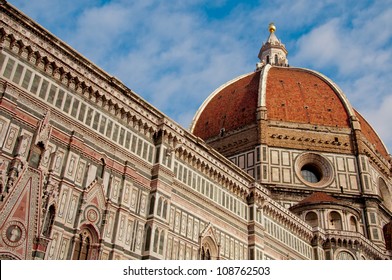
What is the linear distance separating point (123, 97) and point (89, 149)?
3714 millimetres

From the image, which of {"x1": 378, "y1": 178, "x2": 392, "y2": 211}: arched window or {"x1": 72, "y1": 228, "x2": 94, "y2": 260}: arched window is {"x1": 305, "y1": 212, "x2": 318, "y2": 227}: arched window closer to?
{"x1": 378, "y1": 178, "x2": 392, "y2": 211}: arched window

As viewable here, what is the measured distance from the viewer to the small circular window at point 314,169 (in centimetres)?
4343

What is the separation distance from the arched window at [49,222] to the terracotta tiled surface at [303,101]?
34.0 meters

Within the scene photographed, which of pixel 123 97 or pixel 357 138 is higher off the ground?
pixel 357 138

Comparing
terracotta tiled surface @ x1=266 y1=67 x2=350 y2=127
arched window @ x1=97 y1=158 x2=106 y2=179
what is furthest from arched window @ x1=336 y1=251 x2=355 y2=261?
arched window @ x1=97 y1=158 x2=106 y2=179

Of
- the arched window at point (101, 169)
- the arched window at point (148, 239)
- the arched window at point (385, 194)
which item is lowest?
the arched window at point (148, 239)

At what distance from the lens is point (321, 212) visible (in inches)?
1442

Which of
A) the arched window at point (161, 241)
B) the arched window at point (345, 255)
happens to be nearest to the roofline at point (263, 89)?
the arched window at point (345, 255)

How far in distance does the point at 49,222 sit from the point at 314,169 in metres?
34.0

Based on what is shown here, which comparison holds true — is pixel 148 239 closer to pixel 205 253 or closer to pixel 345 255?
pixel 205 253

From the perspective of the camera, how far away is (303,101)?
4972 cm

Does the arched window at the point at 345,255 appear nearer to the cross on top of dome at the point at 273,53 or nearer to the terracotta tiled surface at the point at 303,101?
the terracotta tiled surface at the point at 303,101
